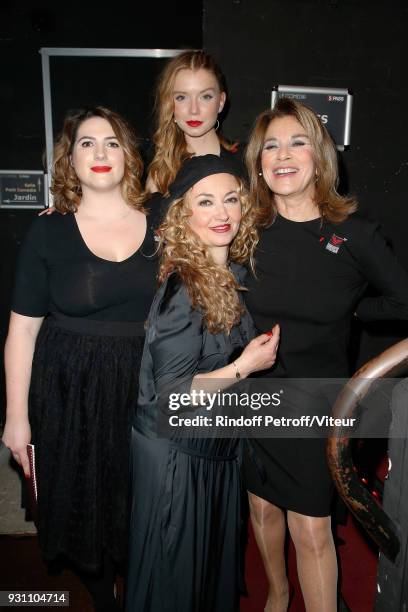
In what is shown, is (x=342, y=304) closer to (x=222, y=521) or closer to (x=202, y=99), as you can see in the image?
(x=222, y=521)

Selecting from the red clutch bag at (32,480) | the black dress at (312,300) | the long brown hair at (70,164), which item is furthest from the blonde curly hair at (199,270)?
the red clutch bag at (32,480)

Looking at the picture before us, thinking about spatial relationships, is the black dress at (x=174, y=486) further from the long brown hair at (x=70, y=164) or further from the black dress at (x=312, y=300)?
the long brown hair at (x=70, y=164)

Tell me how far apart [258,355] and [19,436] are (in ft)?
3.13

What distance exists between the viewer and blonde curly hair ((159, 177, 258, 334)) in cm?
145

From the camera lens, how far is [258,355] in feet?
4.86

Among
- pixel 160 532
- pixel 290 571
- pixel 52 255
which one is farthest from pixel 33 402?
pixel 290 571

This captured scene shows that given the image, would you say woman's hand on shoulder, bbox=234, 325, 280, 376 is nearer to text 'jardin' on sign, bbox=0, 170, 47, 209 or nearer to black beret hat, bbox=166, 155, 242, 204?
black beret hat, bbox=166, 155, 242, 204

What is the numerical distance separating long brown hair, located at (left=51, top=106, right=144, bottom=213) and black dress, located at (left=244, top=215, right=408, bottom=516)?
54 cm

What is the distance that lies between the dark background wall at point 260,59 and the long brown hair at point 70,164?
108cm

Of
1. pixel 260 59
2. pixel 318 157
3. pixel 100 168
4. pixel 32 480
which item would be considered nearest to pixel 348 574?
pixel 32 480

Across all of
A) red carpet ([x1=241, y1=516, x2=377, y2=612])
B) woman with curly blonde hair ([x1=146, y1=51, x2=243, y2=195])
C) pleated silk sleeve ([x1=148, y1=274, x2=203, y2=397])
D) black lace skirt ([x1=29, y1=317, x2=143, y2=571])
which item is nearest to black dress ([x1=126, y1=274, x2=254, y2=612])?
pleated silk sleeve ([x1=148, y1=274, x2=203, y2=397])

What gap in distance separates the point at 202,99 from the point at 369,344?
1.77m

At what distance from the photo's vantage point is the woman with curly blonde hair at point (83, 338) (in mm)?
1698

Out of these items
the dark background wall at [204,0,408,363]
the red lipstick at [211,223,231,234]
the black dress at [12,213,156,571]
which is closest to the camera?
the red lipstick at [211,223,231,234]
